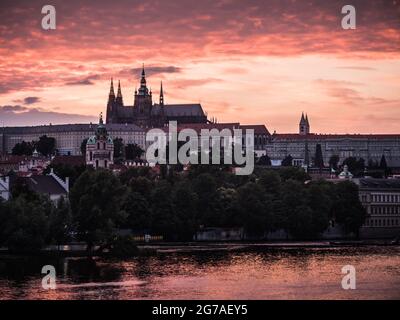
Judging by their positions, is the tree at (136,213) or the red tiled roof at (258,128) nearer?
the tree at (136,213)

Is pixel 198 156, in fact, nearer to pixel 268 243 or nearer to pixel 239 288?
pixel 268 243

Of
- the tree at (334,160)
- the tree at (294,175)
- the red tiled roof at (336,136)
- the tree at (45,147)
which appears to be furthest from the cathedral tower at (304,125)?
the tree at (294,175)

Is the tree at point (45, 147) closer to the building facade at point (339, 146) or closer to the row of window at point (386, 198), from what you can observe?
the building facade at point (339, 146)

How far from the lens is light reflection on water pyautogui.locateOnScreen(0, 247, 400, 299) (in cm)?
3778

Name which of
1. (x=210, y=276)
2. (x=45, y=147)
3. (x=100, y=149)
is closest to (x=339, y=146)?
(x=45, y=147)

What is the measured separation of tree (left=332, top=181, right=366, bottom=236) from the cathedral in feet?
306

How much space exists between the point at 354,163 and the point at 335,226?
65.2 meters

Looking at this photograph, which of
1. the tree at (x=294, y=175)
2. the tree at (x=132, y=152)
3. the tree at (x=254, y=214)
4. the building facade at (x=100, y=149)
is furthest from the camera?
the tree at (x=132, y=152)

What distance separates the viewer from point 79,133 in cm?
16938

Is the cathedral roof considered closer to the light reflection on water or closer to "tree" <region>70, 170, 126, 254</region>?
"tree" <region>70, 170, 126, 254</region>

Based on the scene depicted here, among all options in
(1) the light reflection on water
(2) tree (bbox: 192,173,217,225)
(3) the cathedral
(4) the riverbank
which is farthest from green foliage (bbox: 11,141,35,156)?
(1) the light reflection on water

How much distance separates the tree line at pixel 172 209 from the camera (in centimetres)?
5047

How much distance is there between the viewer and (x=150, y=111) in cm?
16762

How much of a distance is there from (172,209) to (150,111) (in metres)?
105
